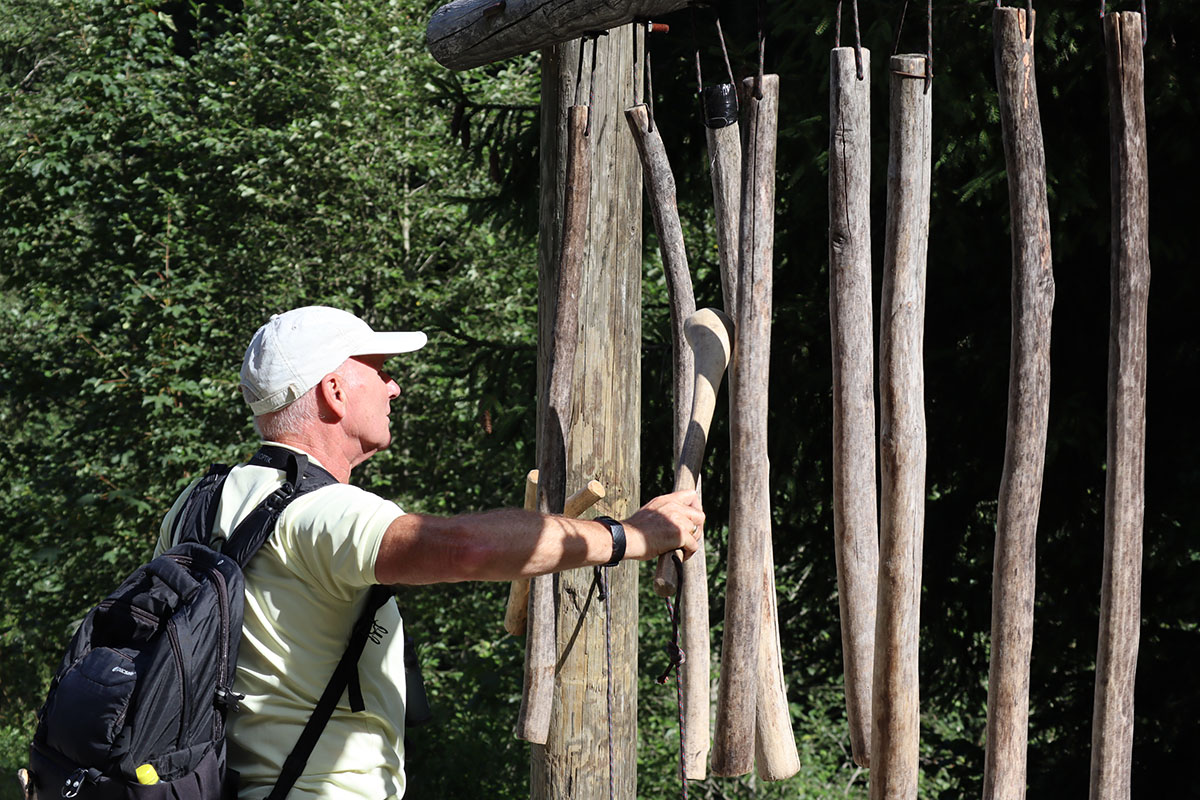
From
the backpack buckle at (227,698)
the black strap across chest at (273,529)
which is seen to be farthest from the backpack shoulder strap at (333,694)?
the backpack buckle at (227,698)

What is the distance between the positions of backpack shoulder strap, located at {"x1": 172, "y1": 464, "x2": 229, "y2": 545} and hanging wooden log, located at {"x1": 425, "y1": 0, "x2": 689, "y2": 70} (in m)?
1.29

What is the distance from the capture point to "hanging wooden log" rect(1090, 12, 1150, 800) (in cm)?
228

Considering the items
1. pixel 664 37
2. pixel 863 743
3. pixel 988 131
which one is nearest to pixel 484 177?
pixel 664 37

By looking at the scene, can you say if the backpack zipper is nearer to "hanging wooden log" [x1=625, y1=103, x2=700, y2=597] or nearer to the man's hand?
the man's hand

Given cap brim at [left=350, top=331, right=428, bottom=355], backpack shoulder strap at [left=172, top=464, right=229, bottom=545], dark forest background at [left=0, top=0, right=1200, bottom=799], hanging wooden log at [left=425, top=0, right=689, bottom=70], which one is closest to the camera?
backpack shoulder strap at [left=172, top=464, right=229, bottom=545]

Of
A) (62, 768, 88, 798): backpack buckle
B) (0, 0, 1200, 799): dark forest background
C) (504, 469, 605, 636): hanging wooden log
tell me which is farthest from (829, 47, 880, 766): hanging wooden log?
(0, 0, 1200, 799): dark forest background

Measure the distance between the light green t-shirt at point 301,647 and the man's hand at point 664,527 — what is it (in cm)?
42

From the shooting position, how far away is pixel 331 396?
2182 mm

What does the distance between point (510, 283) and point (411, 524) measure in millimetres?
7547

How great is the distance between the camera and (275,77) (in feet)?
30.3

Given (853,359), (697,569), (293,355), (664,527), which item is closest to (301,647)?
(293,355)

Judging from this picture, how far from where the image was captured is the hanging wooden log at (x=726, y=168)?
8.39 ft

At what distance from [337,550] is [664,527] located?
0.58 meters

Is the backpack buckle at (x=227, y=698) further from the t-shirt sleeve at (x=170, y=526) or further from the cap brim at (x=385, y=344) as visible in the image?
the cap brim at (x=385, y=344)
